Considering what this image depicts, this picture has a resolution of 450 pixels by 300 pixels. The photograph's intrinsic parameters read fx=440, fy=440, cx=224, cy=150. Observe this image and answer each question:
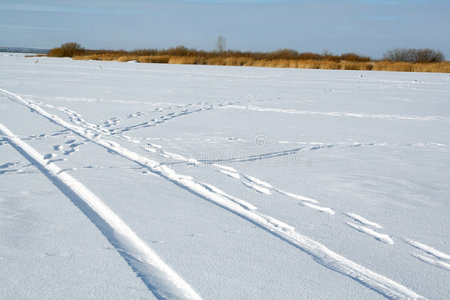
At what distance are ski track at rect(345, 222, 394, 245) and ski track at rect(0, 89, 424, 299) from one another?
381 mm

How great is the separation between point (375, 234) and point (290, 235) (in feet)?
1.75

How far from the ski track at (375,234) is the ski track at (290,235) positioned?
381 millimetres

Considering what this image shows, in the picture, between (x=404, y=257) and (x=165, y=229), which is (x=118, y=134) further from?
(x=404, y=257)

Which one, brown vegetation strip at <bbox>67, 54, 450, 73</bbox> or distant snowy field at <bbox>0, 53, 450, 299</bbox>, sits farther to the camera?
brown vegetation strip at <bbox>67, 54, 450, 73</bbox>

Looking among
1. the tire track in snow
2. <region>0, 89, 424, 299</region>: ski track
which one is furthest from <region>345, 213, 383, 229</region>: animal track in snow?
the tire track in snow

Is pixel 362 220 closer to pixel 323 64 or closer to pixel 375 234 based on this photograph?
pixel 375 234

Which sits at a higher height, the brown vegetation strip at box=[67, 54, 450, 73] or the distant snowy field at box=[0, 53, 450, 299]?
the brown vegetation strip at box=[67, 54, 450, 73]

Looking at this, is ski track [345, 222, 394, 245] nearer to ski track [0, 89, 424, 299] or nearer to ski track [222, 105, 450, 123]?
ski track [0, 89, 424, 299]

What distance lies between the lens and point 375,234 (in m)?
2.68

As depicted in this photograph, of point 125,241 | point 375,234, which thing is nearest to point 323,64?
point 375,234

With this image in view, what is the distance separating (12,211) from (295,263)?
6.05 feet

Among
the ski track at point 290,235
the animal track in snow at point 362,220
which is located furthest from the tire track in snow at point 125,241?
the animal track in snow at point 362,220

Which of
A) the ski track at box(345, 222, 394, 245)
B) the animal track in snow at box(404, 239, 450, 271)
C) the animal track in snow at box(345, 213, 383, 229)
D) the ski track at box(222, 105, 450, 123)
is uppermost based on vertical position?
Result: the ski track at box(222, 105, 450, 123)

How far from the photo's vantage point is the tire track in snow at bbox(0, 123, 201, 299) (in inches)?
77.7
